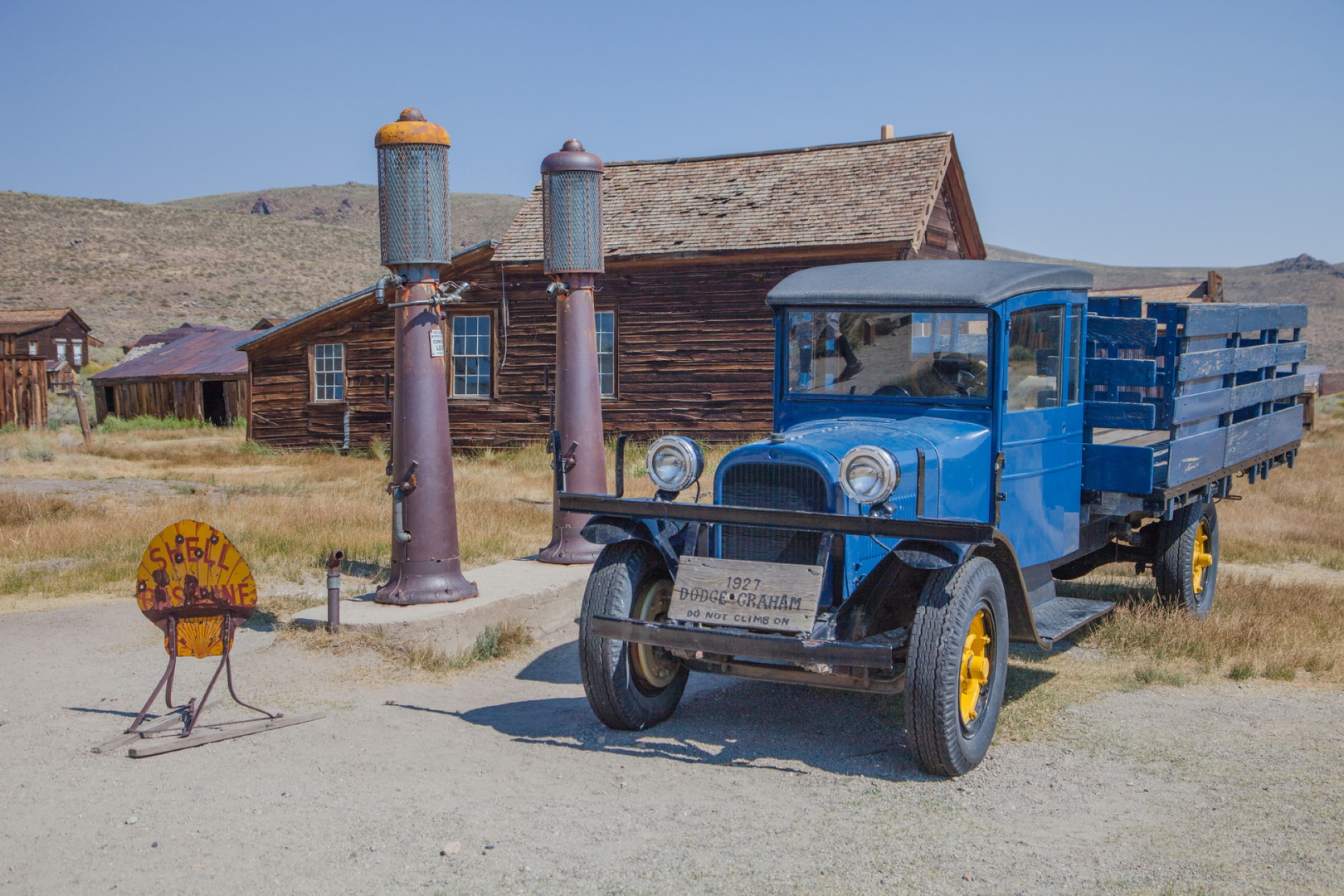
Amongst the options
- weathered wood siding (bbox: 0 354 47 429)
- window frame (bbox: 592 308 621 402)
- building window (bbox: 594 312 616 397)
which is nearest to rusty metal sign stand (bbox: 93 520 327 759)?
window frame (bbox: 592 308 621 402)

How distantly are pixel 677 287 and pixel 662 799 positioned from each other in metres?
14.8

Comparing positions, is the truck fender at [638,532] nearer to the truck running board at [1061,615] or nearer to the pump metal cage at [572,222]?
the truck running board at [1061,615]

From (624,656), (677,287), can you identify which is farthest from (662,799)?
(677,287)

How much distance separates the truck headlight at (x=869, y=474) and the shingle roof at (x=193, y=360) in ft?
89.8

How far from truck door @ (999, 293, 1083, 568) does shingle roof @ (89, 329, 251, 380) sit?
26.6 meters

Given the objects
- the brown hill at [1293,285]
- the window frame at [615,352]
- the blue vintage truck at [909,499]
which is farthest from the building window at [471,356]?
the brown hill at [1293,285]

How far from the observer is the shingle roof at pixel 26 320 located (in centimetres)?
2648

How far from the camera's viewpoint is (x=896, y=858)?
13.4ft

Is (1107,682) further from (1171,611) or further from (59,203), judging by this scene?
(59,203)

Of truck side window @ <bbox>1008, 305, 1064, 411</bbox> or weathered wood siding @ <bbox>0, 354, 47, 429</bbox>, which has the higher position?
truck side window @ <bbox>1008, 305, 1064, 411</bbox>

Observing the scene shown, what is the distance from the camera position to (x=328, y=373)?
21906mm

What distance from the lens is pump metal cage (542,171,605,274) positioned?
9227 millimetres

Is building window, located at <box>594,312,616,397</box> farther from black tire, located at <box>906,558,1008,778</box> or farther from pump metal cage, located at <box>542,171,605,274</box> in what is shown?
black tire, located at <box>906,558,1008,778</box>

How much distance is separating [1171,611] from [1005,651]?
9.71 feet
